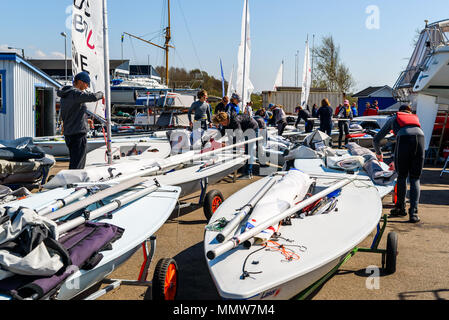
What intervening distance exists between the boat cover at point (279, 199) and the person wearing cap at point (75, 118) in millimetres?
2920

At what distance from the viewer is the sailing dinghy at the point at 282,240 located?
2.68 meters

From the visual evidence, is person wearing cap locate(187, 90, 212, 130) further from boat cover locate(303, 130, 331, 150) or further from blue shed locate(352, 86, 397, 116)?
blue shed locate(352, 86, 397, 116)

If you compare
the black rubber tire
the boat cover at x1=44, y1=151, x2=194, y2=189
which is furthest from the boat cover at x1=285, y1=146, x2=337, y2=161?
the black rubber tire

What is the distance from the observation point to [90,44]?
638 centimetres

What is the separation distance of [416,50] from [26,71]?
1309 centimetres

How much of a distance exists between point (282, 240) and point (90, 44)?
15.4 ft

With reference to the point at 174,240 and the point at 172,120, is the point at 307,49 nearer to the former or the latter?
the point at 172,120

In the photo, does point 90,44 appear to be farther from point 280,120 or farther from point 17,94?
point 280,120

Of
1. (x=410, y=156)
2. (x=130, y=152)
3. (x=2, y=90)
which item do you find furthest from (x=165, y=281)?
(x=2, y=90)

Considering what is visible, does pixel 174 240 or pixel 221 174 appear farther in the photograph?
pixel 221 174
